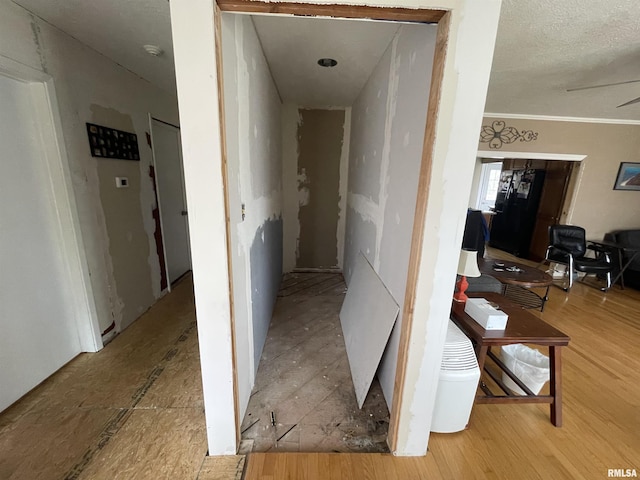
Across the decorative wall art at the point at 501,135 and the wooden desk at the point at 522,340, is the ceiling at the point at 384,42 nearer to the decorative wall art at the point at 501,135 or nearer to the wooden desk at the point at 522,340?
the decorative wall art at the point at 501,135

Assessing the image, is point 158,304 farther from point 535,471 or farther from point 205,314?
point 535,471

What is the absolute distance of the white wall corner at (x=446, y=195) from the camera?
0.95 meters

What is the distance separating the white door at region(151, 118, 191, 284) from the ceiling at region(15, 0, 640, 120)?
60 centimetres

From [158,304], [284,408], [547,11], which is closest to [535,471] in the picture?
[284,408]

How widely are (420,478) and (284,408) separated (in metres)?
0.82

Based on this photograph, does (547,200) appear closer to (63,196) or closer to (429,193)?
(429,193)

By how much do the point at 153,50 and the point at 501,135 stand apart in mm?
4340

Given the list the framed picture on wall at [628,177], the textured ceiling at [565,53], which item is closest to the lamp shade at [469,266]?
the textured ceiling at [565,53]

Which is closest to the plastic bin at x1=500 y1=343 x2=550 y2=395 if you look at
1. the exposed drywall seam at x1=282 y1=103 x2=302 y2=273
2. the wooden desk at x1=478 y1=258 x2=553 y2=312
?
the wooden desk at x1=478 y1=258 x2=553 y2=312

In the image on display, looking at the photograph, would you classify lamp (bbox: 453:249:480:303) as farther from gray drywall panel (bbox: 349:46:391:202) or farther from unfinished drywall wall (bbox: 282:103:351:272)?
unfinished drywall wall (bbox: 282:103:351:272)

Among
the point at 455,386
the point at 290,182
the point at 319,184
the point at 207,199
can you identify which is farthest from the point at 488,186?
the point at 207,199

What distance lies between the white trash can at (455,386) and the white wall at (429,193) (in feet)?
0.48

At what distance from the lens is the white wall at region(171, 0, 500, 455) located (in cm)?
94

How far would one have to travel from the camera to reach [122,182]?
2328 millimetres
